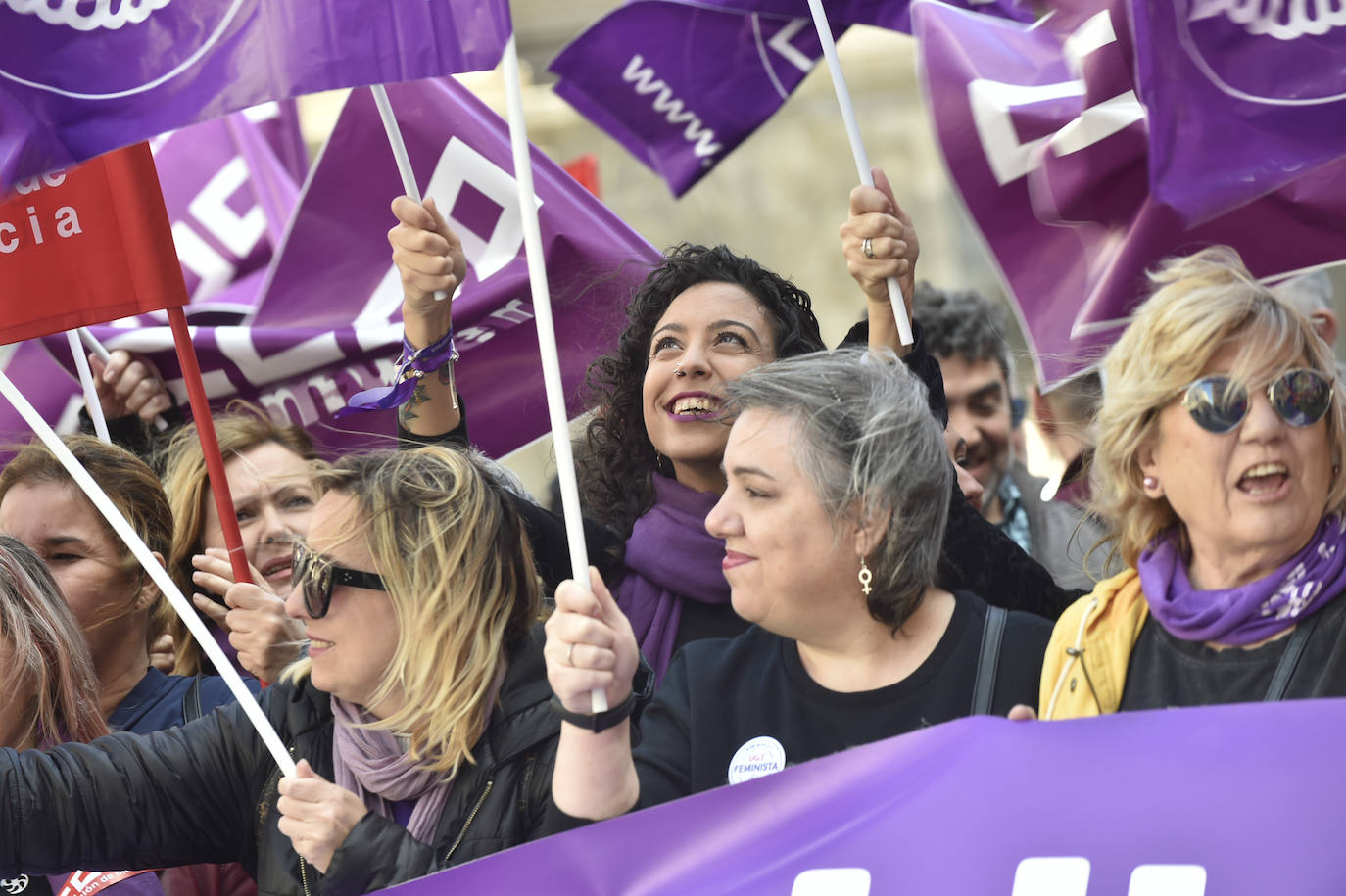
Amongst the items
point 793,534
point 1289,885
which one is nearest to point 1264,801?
point 1289,885

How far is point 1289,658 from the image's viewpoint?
90.5 inches

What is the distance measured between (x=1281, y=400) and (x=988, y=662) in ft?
1.84

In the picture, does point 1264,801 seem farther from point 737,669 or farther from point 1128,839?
point 737,669

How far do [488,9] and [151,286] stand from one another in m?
1.07

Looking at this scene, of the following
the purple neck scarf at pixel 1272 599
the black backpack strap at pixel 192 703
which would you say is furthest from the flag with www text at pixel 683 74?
the purple neck scarf at pixel 1272 599

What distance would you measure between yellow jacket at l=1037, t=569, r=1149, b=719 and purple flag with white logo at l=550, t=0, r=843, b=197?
2.49m

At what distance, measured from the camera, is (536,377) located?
462 centimetres

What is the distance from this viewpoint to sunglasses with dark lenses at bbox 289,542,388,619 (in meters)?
2.80

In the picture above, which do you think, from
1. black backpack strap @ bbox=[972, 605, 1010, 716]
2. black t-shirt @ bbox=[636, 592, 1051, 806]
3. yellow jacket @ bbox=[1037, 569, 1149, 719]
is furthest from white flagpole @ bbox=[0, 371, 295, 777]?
yellow jacket @ bbox=[1037, 569, 1149, 719]

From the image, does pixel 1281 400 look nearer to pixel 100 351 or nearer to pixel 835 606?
pixel 835 606

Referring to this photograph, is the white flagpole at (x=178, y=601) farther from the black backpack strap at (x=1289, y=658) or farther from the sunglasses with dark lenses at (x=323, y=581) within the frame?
the black backpack strap at (x=1289, y=658)

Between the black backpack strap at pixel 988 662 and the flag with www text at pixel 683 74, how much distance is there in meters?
2.34

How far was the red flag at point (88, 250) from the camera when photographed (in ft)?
11.0

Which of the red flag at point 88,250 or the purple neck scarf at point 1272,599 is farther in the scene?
the red flag at point 88,250
